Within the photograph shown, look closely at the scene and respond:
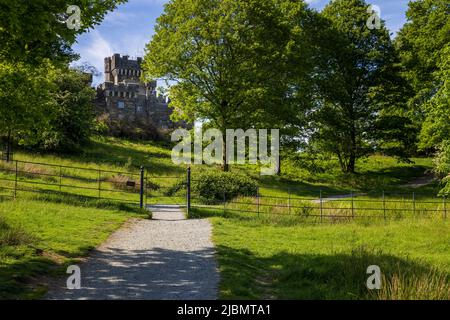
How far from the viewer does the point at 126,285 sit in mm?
9078

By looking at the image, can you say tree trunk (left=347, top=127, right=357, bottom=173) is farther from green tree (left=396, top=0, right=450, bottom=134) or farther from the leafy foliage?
the leafy foliage

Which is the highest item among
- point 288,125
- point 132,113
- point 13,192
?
point 132,113

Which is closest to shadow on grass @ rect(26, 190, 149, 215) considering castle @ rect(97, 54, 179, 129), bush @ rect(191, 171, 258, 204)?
bush @ rect(191, 171, 258, 204)

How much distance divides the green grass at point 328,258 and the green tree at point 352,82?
22596 millimetres

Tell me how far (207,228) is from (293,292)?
27.2ft

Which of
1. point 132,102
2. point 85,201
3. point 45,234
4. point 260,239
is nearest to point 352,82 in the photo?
point 85,201

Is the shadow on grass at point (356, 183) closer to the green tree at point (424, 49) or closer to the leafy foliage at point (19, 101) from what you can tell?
the green tree at point (424, 49)

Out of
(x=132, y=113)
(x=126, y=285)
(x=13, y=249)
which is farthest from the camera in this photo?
(x=132, y=113)

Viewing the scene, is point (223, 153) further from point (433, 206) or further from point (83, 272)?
point (83, 272)

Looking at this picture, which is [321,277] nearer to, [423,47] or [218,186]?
[218,186]

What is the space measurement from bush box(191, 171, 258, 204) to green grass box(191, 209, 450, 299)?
500cm

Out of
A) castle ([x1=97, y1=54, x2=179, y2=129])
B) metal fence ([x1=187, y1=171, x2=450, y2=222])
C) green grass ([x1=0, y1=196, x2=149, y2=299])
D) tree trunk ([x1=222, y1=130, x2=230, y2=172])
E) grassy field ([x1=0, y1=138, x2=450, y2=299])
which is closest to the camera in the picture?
green grass ([x1=0, y1=196, x2=149, y2=299])

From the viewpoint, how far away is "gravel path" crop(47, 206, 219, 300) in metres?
8.54
